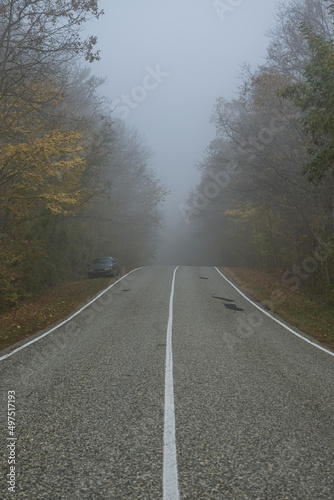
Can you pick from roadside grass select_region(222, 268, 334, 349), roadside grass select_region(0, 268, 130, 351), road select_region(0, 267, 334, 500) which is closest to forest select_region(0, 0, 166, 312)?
roadside grass select_region(0, 268, 130, 351)

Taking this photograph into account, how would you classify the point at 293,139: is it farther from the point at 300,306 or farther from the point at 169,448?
the point at 169,448

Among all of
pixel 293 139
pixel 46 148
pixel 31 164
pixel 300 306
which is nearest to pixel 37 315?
pixel 31 164

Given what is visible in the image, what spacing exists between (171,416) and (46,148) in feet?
35.3

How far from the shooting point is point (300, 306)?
55.0 ft

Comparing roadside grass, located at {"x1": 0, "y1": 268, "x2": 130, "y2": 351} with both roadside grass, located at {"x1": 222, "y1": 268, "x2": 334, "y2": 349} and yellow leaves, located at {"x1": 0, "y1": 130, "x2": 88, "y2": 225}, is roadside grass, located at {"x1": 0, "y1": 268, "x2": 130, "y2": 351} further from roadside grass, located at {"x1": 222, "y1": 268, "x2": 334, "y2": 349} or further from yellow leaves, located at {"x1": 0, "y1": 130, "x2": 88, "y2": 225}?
roadside grass, located at {"x1": 222, "y1": 268, "x2": 334, "y2": 349}

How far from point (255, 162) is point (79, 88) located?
A: 15166mm

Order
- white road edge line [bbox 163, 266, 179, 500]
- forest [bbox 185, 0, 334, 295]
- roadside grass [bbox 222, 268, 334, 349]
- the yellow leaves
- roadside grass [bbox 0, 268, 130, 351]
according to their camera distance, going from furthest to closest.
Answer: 1. forest [bbox 185, 0, 334, 295]
2. the yellow leaves
3. roadside grass [bbox 222, 268, 334, 349]
4. roadside grass [bbox 0, 268, 130, 351]
5. white road edge line [bbox 163, 266, 179, 500]

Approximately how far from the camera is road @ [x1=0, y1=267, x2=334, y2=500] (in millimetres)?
3811

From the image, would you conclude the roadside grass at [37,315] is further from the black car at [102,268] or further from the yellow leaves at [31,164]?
the black car at [102,268]

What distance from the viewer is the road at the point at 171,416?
3.81m

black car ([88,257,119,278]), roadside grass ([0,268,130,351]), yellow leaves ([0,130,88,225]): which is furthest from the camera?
black car ([88,257,119,278])

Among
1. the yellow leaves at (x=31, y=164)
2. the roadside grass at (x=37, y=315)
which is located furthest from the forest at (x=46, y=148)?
the roadside grass at (x=37, y=315)

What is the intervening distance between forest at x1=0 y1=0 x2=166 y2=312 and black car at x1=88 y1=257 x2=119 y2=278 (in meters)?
1.95

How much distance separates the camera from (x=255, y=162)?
20.6 m
